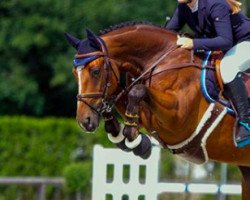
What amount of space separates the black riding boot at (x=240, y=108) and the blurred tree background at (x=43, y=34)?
10272 millimetres

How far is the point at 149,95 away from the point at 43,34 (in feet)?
35.7

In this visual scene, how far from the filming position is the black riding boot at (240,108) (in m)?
8.12

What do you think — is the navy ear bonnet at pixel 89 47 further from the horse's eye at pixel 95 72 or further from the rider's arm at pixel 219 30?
the rider's arm at pixel 219 30

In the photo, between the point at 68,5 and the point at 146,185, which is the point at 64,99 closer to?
the point at 68,5

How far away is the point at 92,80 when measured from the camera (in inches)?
307

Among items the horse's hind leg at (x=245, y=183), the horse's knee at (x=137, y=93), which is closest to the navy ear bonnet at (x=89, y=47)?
the horse's knee at (x=137, y=93)

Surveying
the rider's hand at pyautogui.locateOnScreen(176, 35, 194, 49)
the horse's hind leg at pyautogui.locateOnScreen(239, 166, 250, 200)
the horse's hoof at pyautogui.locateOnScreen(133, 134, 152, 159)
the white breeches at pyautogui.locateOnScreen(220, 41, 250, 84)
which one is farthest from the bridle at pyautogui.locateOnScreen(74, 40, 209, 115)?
the horse's hind leg at pyautogui.locateOnScreen(239, 166, 250, 200)

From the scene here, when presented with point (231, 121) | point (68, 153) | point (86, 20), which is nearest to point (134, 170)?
point (231, 121)

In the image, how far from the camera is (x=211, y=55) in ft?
27.2

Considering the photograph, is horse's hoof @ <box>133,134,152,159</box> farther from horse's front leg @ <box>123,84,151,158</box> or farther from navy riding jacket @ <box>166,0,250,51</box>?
navy riding jacket @ <box>166,0,250,51</box>

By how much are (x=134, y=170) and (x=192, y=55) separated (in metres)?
1.98

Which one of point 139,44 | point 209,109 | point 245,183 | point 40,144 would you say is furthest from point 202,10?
point 40,144

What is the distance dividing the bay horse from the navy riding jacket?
0.19m

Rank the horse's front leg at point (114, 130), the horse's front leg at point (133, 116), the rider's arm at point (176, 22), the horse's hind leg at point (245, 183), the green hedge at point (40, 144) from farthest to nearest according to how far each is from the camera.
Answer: the green hedge at point (40, 144) < the horse's hind leg at point (245, 183) < the rider's arm at point (176, 22) < the horse's front leg at point (114, 130) < the horse's front leg at point (133, 116)
